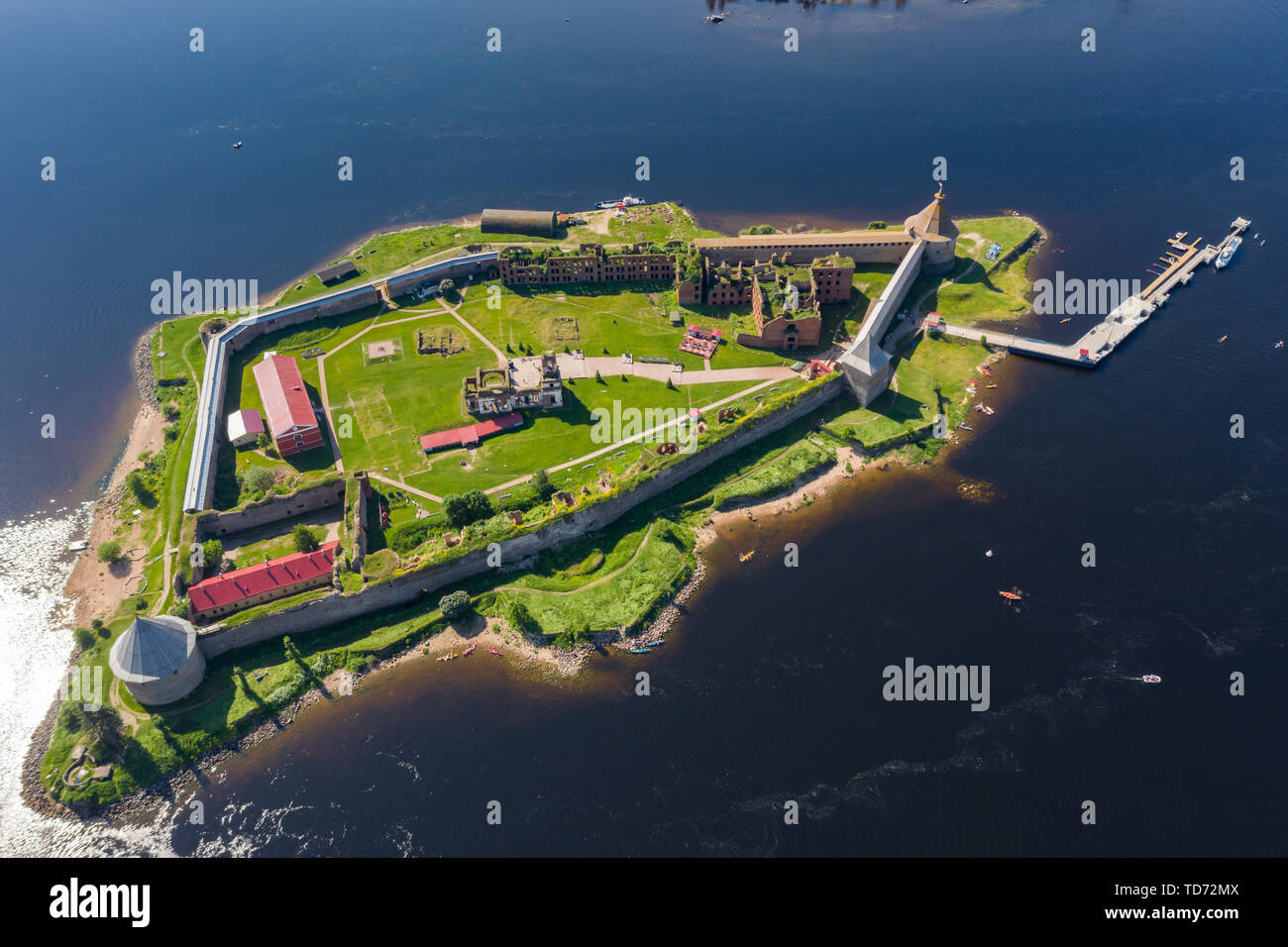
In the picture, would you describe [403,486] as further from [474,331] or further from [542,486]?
[474,331]

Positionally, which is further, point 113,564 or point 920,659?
point 113,564

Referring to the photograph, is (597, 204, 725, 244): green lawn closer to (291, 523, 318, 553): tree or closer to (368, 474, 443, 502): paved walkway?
(368, 474, 443, 502): paved walkway

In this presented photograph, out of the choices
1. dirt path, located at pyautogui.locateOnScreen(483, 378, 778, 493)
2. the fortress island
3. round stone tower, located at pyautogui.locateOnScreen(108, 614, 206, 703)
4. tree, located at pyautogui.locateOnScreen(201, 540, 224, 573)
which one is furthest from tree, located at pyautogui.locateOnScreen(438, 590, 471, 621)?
tree, located at pyautogui.locateOnScreen(201, 540, 224, 573)

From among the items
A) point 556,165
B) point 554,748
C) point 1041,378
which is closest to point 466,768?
point 554,748

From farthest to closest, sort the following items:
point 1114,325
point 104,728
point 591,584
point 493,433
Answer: point 1114,325, point 493,433, point 591,584, point 104,728

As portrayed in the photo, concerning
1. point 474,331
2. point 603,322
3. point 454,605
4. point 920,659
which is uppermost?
point 603,322

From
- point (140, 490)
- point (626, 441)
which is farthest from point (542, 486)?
point (140, 490)
